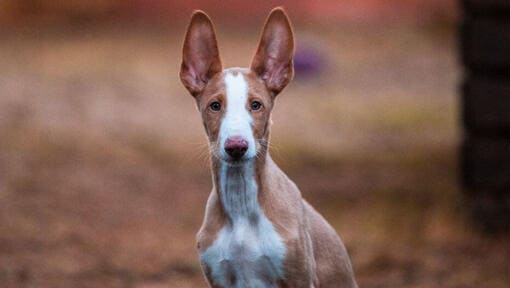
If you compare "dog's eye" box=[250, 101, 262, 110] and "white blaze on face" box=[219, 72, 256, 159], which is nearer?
"white blaze on face" box=[219, 72, 256, 159]

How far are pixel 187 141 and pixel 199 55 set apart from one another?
7193 millimetres

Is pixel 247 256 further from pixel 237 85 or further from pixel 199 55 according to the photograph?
pixel 199 55

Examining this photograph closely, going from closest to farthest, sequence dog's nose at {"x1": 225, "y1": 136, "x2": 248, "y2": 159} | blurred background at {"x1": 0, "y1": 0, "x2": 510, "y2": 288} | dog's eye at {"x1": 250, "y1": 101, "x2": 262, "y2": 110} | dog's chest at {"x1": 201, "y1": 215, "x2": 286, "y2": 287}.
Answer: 1. dog's nose at {"x1": 225, "y1": 136, "x2": 248, "y2": 159}
2. dog's eye at {"x1": 250, "y1": 101, "x2": 262, "y2": 110}
3. dog's chest at {"x1": 201, "y1": 215, "x2": 286, "y2": 287}
4. blurred background at {"x1": 0, "y1": 0, "x2": 510, "y2": 288}

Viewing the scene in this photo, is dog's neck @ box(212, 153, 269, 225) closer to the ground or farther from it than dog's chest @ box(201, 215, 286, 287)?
farther from it

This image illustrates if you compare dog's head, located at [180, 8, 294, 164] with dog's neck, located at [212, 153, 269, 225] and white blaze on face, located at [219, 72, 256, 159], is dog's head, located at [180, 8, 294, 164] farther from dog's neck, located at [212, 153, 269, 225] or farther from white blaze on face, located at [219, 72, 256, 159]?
dog's neck, located at [212, 153, 269, 225]

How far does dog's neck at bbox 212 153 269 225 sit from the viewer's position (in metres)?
5.83

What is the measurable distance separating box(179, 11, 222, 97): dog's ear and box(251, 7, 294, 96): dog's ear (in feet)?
0.65

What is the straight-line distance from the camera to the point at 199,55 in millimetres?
5871

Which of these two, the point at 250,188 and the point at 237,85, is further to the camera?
the point at 250,188

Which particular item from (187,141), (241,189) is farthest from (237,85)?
(187,141)

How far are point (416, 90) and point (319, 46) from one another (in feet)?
8.97

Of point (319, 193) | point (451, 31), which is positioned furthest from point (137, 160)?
point (451, 31)

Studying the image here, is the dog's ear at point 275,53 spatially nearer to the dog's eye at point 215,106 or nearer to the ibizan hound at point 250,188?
the ibizan hound at point 250,188

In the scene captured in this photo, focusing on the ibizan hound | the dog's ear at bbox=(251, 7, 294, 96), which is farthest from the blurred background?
the dog's ear at bbox=(251, 7, 294, 96)
